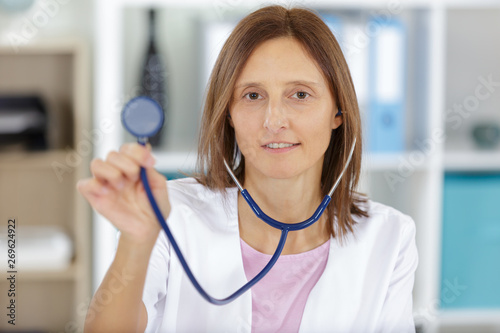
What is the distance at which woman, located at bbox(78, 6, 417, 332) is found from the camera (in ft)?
2.92

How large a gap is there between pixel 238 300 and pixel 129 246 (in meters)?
0.31

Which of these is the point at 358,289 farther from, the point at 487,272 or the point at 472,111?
the point at 472,111

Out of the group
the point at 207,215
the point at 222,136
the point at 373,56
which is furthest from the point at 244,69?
the point at 373,56

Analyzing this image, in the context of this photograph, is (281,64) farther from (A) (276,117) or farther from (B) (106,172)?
(B) (106,172)

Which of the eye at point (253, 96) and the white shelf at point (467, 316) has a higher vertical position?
the eye at point (253, 96)

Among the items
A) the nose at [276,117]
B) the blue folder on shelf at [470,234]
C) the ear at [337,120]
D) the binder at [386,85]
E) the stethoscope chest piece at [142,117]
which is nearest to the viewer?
the stethoscope chest piece at [142,117]

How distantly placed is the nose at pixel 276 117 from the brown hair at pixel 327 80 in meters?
0.09

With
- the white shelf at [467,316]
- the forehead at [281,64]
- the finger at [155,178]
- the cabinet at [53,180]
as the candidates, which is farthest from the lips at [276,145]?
the white shelf at [467,316]

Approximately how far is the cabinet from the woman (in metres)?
0.90

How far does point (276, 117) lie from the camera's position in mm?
856

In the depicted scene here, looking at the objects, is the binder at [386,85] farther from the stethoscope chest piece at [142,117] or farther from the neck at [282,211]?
the stethoscope chest piece at [142,117]

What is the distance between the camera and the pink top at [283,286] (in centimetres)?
92

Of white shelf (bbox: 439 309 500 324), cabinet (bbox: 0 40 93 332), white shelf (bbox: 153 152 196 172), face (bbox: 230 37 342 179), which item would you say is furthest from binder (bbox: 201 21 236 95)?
white shelf (bbox: 439 309 500 324)

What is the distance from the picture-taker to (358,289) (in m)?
0.96
